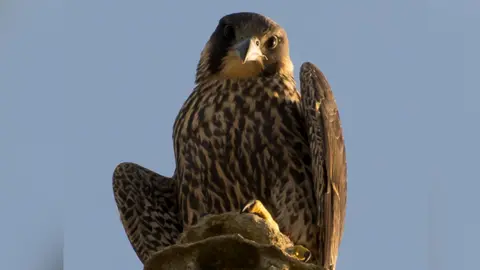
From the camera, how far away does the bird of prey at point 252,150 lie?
21.9 feet

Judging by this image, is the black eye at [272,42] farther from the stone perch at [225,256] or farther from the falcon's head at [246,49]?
the stone perch at [225,256]

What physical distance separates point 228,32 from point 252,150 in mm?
832

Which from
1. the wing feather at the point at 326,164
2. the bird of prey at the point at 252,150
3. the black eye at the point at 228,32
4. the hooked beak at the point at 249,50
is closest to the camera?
the wing feather at the point at 326,164

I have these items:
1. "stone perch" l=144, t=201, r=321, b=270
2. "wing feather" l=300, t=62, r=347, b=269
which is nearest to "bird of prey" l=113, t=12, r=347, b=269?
"wing feather" l=300, t=62, r=347, b=269

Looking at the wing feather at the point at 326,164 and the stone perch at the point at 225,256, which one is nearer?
the stone perch at the point at 225,256

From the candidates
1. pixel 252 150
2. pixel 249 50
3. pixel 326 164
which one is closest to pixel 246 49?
pixel 249 50

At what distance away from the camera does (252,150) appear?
6875 millimetres

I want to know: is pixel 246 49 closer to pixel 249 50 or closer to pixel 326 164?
pixel 249 50

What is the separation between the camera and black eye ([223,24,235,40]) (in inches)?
287

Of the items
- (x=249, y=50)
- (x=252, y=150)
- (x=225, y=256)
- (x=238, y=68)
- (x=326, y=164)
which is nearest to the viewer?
(x=225, y=256)

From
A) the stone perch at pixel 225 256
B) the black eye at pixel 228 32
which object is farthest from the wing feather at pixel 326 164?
the stone perch at pixel 225 256

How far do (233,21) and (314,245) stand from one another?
4.87 ft

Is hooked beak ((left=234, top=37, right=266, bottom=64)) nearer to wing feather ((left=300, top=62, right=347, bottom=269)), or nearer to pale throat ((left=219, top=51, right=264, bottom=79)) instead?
pale throat ((left=219, top=51, right=264, bottom=79))

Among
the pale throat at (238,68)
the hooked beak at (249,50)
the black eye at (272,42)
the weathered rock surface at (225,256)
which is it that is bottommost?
the weathered rock surface at (225,256)
